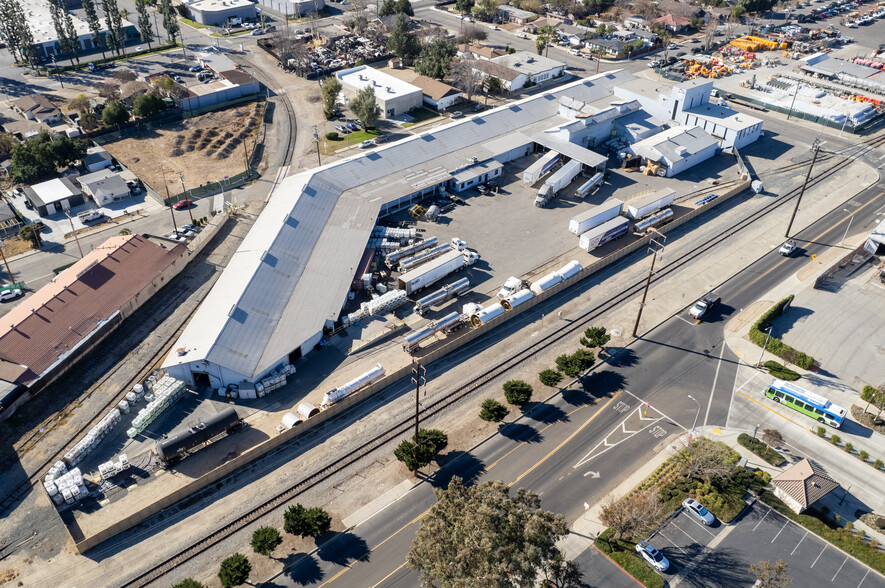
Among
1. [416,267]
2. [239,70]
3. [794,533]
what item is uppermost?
[239,70]

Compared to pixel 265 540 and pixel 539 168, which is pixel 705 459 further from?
pixel 539 168

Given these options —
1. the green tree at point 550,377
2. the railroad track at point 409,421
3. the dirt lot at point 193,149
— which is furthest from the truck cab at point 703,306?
the dirt lot at point 193,149

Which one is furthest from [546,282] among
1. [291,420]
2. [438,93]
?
[438,93]

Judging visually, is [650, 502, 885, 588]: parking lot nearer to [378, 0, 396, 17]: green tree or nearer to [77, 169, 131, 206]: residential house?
[77, 169, 131, 206]: residential house

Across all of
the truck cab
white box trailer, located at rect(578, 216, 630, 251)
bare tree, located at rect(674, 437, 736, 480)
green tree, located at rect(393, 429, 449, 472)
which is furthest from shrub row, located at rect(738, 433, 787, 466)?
white box trailer, located at rect(578, 216, 630, 251)

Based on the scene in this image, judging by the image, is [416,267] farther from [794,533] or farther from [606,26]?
[606,26]

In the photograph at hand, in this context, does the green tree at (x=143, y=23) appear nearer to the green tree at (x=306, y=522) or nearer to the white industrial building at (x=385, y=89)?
the white industrial building at (x=385, y=89)

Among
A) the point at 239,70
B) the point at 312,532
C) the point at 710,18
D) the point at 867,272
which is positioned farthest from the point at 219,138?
the point at 710,18

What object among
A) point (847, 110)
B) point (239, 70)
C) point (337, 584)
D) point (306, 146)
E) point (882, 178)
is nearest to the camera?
point (337, 584)
